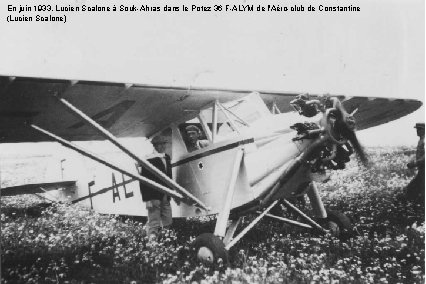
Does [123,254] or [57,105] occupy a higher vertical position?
[57,105]

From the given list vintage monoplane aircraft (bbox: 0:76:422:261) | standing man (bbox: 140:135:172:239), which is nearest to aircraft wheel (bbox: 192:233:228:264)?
vintage monoplane aircraft (bbox: 0:76:422:261)

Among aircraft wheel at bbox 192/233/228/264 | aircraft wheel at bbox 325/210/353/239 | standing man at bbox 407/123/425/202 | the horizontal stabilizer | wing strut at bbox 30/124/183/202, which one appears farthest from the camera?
the horizontal stabilizer

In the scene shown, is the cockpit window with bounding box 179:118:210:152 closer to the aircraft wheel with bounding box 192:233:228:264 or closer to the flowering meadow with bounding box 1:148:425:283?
the flowering meadow with bounding box 1:148:425:283

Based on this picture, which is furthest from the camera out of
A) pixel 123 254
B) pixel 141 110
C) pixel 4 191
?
pixel 4 191

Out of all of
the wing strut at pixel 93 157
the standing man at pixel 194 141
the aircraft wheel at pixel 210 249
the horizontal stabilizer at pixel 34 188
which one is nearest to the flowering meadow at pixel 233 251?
the aircraft wheel at pixel 210 249

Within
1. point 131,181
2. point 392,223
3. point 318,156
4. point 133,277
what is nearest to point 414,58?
point 318,156

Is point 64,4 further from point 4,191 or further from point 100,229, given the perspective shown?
point 4,191
